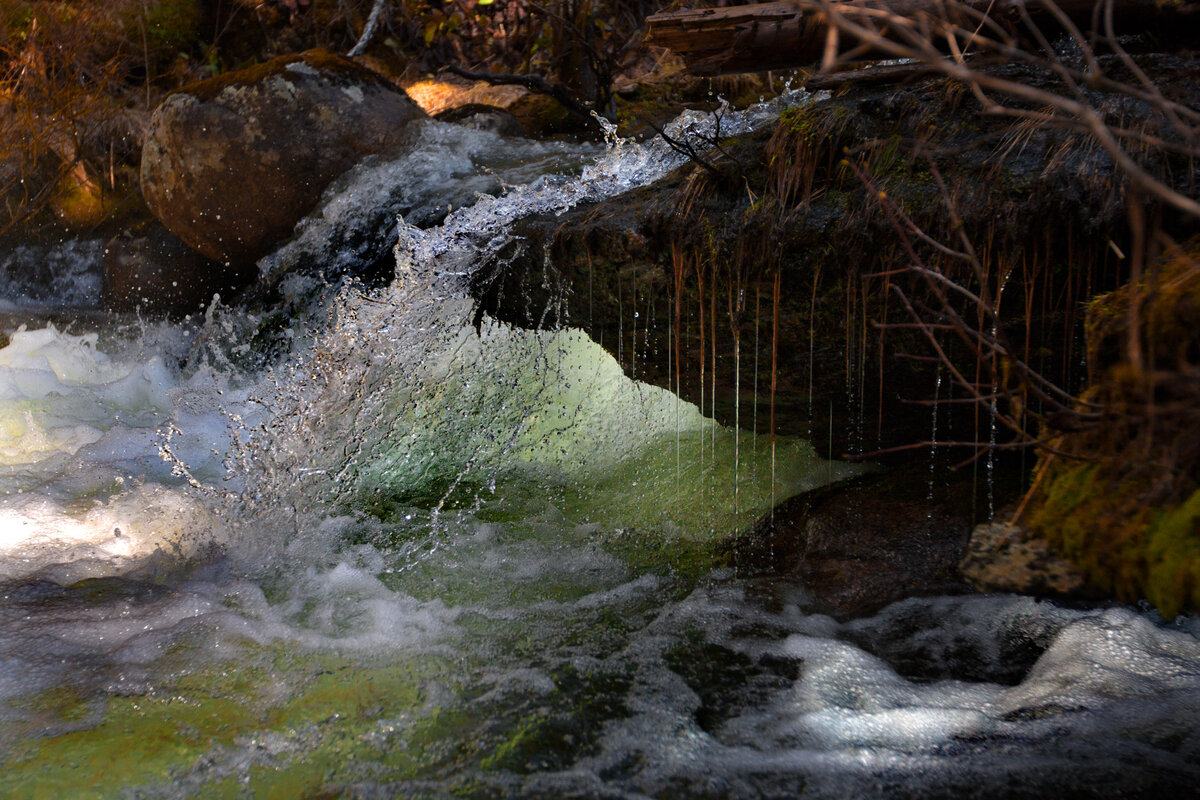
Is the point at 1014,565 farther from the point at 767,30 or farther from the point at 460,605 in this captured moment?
the point at 767,30

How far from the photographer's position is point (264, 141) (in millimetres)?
6387

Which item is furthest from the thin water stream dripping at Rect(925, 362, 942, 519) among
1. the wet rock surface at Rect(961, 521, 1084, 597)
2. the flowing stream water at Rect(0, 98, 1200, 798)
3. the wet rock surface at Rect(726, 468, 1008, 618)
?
the flowing stream water at Rect(0, 98, 1200, 798)

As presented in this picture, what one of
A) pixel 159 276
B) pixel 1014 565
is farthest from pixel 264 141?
pixel 1014 565

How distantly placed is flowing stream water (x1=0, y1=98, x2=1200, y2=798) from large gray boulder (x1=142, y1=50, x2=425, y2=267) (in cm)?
33

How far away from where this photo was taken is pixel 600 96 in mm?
8758

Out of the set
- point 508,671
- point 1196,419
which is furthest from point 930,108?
point 508,671

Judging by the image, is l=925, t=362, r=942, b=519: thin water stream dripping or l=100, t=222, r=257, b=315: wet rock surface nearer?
l=925, t=362, r=942, b=519: thin water stream dripping

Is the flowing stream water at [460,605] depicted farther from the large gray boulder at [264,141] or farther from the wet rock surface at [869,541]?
the large gray boulder at [264,141]

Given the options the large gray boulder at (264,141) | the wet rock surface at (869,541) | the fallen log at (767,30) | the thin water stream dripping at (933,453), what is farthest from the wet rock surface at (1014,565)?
the large gray boulder at (264,141)

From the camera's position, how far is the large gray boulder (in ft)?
21.0

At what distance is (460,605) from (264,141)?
14.7 ft

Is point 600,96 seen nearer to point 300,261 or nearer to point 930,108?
point 300,261

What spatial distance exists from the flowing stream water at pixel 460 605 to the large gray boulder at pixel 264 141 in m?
0.33

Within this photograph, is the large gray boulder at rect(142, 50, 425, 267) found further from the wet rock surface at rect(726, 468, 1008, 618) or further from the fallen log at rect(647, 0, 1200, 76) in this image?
the wet rock surface at rect(726, 468, 1008, 618)
